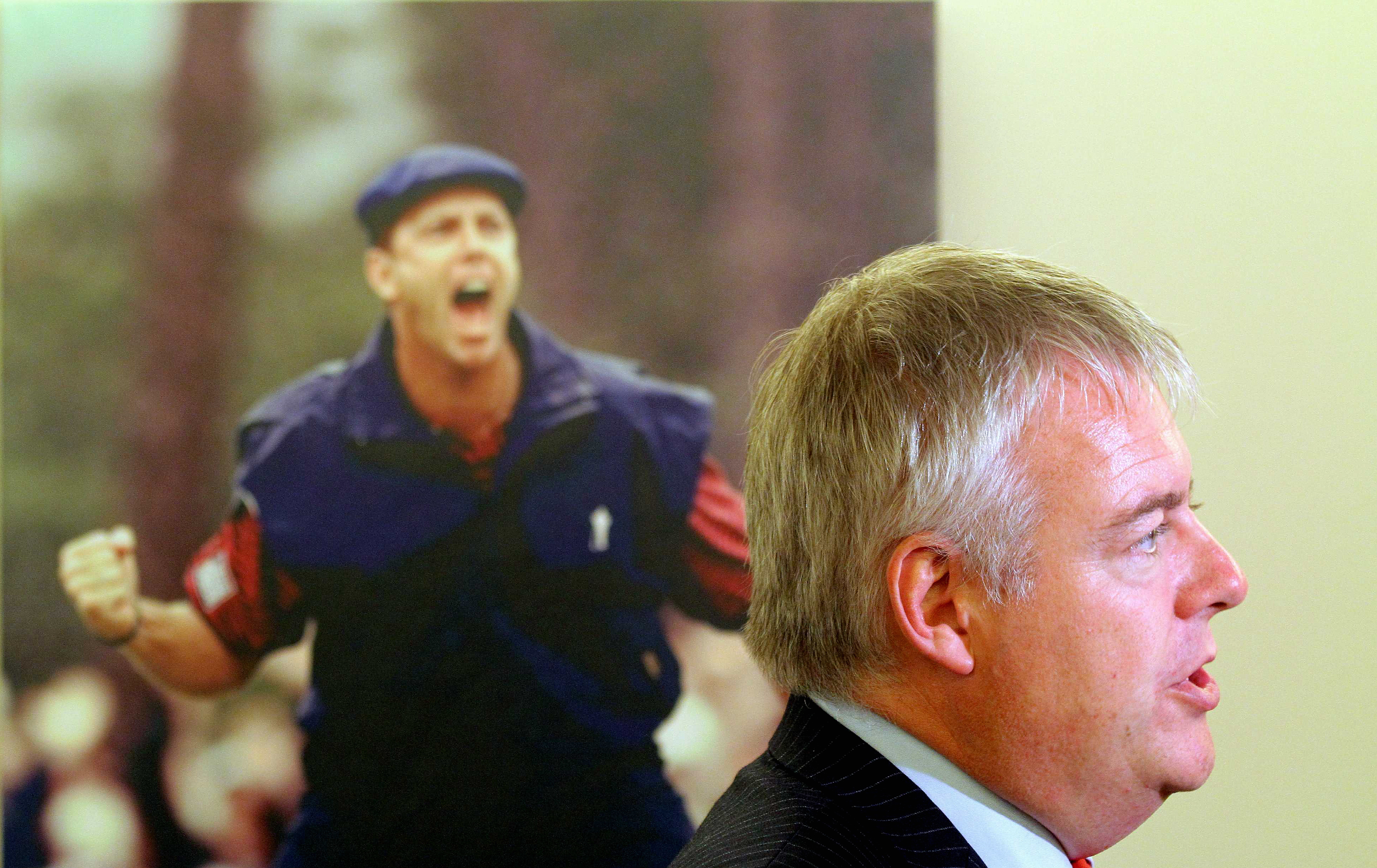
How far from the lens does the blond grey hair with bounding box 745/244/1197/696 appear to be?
0.85 m

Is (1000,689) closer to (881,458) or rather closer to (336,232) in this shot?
(881,458)

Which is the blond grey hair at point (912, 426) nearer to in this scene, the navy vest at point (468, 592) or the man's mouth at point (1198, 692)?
the man's mouth at point (1198, 692)

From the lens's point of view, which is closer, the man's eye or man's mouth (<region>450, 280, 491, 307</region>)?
the man's eye

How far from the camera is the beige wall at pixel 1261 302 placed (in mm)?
1767

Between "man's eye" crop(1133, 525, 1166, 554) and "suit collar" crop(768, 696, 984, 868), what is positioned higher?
"man's eye" crop(1133, 525, 1166, 554)

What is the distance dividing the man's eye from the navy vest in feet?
4.58

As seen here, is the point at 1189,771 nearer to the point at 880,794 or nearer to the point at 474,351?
the point at 880,794

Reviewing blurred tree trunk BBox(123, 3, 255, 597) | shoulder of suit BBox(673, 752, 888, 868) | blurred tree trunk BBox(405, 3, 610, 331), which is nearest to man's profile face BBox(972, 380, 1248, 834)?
shoulder of suit BBox(673, 752, 888, 868)

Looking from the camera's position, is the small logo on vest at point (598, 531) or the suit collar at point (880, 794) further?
the small logo on vest at point (598, 531)

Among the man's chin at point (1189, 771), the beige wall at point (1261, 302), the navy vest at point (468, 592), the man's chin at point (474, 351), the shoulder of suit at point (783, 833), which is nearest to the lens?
the shoulder of suit at point (783, 833)

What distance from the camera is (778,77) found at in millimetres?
2297

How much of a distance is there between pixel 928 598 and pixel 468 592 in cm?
144

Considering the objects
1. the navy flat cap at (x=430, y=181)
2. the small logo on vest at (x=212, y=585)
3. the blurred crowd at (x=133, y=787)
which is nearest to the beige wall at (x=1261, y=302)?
the navy flat cap at (x=430, y=181)

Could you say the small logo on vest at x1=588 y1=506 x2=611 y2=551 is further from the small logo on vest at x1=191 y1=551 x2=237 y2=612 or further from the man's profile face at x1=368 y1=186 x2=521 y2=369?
the small logo on vest at x1=191 y1=551 x2=237 y2=612
